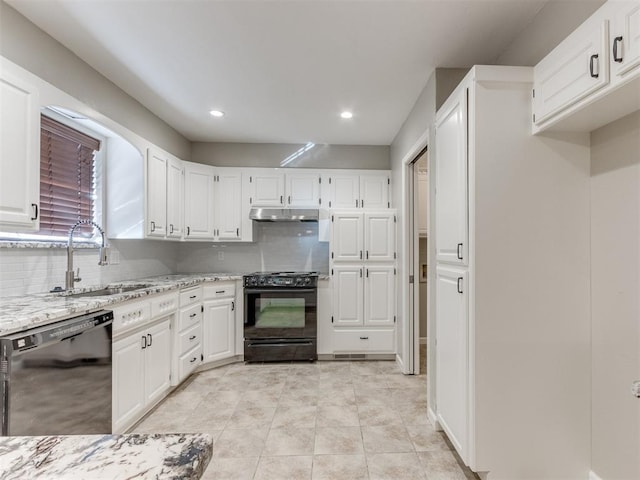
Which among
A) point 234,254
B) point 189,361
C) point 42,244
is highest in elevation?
point 42,244

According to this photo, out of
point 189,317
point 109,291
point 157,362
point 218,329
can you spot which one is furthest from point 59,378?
point 218,329

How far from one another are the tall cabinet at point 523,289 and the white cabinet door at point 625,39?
48 centimetres

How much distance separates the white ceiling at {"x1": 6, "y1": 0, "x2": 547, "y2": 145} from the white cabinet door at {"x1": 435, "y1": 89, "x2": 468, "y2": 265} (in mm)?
472

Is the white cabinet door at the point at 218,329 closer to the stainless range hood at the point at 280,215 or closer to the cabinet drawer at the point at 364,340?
the stainless range hood at the point at 280,215

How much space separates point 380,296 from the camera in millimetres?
3518

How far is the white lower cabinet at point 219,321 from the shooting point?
10.7 ft

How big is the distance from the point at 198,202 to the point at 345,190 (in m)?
1.73

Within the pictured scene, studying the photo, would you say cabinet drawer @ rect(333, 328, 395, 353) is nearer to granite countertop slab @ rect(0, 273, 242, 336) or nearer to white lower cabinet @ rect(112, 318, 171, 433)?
white lower cabinet @ rect(112, 318, 171, 433)

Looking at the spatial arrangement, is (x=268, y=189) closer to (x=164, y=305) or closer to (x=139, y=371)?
(x=164, y=305)

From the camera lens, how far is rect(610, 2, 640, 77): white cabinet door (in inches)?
41.4

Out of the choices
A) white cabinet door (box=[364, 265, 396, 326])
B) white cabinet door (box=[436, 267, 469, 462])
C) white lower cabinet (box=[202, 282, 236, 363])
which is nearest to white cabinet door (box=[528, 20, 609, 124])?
white cabinet door (box=[436, 267, 469, 462])

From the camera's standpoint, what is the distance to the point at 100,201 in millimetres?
2783

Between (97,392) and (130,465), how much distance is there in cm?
176

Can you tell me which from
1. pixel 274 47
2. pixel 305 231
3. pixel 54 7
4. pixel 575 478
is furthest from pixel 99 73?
pixel 575 478
